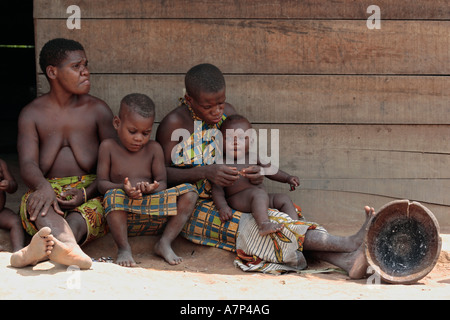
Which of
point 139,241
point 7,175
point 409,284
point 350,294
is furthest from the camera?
point 139,241

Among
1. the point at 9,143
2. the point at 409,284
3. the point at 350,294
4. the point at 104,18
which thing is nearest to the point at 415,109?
the point at 409,284

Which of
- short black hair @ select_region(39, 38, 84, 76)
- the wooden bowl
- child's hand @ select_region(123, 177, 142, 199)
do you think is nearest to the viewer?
the wooden bowl

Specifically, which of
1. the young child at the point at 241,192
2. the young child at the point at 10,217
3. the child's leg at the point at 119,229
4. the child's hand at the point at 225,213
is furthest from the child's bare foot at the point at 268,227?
the young child at the point at 10,217

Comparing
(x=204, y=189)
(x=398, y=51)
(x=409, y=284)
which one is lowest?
(x=409, y=284)

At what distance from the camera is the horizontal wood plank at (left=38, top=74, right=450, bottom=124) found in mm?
4301

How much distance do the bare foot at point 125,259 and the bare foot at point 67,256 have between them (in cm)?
42

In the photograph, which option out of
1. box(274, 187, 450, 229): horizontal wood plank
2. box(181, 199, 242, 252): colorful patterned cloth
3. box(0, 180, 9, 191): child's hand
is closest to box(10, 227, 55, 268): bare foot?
box(0, 180, 9, 191): child's hand

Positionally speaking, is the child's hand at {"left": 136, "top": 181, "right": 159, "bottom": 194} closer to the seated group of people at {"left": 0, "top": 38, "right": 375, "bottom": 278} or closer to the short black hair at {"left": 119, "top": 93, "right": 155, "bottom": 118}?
the seated group of people at {"left": 0, "top": 38, "right": 375, "bottom": 278}

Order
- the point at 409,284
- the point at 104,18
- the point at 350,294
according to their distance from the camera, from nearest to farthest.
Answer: the point at 350,294 < the point at 409,284 < the point at 104,18

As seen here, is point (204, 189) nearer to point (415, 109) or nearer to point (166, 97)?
point (166, 97)

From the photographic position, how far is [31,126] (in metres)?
3.80

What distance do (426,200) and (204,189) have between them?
1570 millimetres

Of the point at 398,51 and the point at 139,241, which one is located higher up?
the point at 398,51

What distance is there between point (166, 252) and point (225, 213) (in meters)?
0.42
